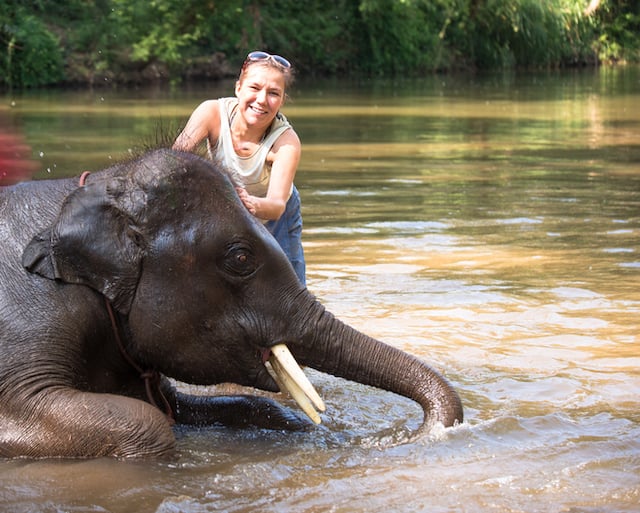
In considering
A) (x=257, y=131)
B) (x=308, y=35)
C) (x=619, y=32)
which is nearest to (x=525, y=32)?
(x=308, y=35)

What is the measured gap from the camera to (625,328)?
748cm

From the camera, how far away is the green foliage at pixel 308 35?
120 feet

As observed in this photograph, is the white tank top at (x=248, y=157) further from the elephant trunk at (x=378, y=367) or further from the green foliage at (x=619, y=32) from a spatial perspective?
the green foliage at (x=619, y=32)

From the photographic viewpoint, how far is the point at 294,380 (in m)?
5.06

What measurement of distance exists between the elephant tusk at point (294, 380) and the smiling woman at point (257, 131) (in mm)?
1370

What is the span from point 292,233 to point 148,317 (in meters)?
1.98

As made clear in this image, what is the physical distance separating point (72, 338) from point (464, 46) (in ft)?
153

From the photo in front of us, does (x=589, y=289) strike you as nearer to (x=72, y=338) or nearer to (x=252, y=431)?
(x=252, y=431)

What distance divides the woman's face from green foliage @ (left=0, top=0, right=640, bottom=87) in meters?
29.2

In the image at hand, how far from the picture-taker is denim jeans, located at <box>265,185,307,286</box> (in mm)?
6855

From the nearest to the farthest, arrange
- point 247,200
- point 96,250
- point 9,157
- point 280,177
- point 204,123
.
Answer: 1. point 96,250
2. point 247,200
3. point 9,157
4. point 280,177
5. point 204,123

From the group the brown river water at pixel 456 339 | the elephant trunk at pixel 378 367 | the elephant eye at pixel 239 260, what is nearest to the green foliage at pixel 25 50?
the brown river water at pixel 456 339

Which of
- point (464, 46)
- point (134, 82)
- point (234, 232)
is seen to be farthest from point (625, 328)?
point (464, 46)

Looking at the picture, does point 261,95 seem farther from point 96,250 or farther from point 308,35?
point 308,35
